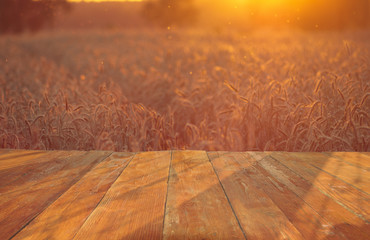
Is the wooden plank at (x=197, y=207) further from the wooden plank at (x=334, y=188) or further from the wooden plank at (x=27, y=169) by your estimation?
the wooden plank at (x=27, y=169)

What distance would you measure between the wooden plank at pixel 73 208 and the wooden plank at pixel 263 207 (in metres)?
0.42

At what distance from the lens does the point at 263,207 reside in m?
1.06

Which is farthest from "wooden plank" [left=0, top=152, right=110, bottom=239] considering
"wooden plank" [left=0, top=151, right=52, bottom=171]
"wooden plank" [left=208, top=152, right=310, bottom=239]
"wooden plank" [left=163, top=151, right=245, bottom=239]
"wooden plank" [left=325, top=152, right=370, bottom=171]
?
"wooden plank" [left=325, top=152, right=370, bottom=171]

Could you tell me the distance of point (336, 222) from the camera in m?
0.97

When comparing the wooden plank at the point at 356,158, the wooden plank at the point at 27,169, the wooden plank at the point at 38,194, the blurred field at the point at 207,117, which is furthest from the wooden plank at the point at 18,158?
the wooden plank at the point at 356,158

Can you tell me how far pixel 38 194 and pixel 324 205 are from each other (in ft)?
2.96

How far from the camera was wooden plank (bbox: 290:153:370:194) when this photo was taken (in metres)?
1.32

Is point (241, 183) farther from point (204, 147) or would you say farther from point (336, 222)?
point (204, 147)

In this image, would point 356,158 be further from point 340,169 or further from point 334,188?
point 334,188

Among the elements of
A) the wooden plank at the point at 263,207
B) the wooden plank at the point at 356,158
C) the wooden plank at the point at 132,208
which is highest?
the wooden plank at the point at 132,208

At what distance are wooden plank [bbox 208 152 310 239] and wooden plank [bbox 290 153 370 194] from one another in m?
0.30

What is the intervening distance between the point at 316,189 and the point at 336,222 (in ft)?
0.89

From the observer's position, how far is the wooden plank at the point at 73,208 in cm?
90

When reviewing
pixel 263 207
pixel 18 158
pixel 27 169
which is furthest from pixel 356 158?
pixel 18 158
